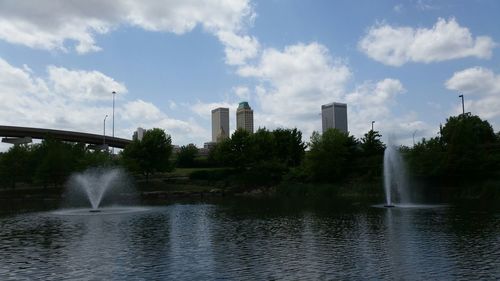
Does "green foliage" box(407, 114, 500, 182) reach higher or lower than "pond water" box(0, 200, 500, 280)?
higher

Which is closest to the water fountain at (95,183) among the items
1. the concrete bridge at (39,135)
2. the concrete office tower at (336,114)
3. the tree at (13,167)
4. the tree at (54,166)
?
the tree at (54,166)

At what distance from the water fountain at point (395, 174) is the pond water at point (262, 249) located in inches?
959

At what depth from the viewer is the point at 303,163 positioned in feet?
305

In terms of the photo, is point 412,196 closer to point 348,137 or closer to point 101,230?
point 348,137

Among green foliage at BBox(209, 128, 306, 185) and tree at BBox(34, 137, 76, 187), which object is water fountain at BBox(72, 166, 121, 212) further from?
green foliage at BBox(209, 128, 306, 185)

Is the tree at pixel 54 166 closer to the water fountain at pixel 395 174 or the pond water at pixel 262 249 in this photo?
the pond water at pixel 262 249

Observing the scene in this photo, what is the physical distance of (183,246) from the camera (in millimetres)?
26406

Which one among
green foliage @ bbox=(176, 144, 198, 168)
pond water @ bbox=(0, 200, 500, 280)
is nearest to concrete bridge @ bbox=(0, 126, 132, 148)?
green foliage @ bbox=(176, 144, 198, 168)

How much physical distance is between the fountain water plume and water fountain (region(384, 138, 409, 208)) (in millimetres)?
37174

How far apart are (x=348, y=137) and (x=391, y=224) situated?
6158cm

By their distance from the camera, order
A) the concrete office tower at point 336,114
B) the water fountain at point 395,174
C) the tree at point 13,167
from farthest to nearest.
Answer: the concrete office tower at point 336,114 → the tree at point 13,167 → the water fountain at point 395,174

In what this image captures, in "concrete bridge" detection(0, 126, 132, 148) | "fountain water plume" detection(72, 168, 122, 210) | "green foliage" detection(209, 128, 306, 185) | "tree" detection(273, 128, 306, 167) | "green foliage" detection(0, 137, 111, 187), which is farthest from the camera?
"concrete bridge" detection(0, 126, 132, 148)

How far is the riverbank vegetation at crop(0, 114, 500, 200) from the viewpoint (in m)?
67.8

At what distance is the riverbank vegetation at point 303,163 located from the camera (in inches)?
2667
